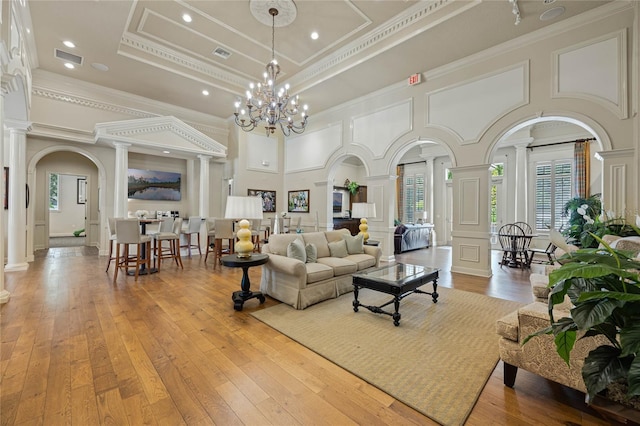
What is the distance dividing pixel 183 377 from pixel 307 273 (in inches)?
69.6

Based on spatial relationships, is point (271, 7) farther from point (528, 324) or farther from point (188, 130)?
point (528, 324)

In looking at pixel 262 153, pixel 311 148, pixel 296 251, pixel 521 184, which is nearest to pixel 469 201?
pixel 296 251

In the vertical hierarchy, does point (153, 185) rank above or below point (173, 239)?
above

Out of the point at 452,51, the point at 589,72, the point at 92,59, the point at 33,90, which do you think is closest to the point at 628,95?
the point at 589,72

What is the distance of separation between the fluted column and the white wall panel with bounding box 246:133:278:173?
7618 mm

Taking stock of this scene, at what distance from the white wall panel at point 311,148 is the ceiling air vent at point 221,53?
128 inches

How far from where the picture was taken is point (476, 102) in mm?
5285

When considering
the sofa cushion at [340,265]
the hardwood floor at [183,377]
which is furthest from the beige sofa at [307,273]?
the hardwood floor at [183,377]

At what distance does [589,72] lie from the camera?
13.7ft

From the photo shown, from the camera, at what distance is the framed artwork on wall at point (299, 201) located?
881 cm

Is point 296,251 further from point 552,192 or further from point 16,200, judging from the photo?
point 552,192

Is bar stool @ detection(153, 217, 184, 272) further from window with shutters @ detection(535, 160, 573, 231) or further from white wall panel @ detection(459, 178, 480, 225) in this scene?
window with shutters @ detection(535, 160, 573, 231)

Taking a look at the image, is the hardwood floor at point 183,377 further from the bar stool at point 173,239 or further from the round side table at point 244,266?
the bar stool at point 173,239

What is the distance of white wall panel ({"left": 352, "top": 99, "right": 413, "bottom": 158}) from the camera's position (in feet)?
20.8
